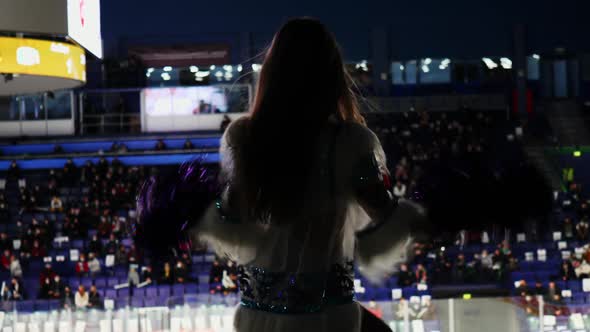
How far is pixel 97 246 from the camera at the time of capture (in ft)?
50.6

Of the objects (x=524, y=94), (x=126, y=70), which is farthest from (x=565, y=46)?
(x=126, y=70)

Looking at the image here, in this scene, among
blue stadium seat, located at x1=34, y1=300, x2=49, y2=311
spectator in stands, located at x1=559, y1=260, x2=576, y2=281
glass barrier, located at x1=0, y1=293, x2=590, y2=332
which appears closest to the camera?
glass barrier, located at x1=0, y1=293, x2=590, y2=332

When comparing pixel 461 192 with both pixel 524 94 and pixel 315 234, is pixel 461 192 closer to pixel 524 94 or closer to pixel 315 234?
pixel 315 234

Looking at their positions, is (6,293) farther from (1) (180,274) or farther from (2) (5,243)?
(2) (5,243)

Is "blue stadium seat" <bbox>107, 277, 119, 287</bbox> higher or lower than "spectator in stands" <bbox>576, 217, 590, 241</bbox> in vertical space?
lower

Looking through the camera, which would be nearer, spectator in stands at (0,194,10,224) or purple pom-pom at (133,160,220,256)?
purple pom-pom at (133,160,220,256)

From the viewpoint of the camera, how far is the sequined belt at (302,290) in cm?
146

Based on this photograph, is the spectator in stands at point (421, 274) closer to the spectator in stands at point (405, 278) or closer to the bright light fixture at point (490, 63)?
the spectator in stands at point (405, 278)

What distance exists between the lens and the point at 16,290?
13.4 metres

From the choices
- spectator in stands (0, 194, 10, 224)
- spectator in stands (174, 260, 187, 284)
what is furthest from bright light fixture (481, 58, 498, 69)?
spectator in stands (174, 260, 187, 284)

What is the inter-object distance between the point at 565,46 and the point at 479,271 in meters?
16.7

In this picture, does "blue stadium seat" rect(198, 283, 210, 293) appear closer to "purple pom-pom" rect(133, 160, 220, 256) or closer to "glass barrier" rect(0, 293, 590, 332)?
"glass barrier" rect(0, 293, 590, 332)

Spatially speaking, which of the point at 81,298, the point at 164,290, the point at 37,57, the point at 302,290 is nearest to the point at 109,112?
the point at 164,290

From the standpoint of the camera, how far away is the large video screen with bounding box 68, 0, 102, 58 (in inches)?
190
